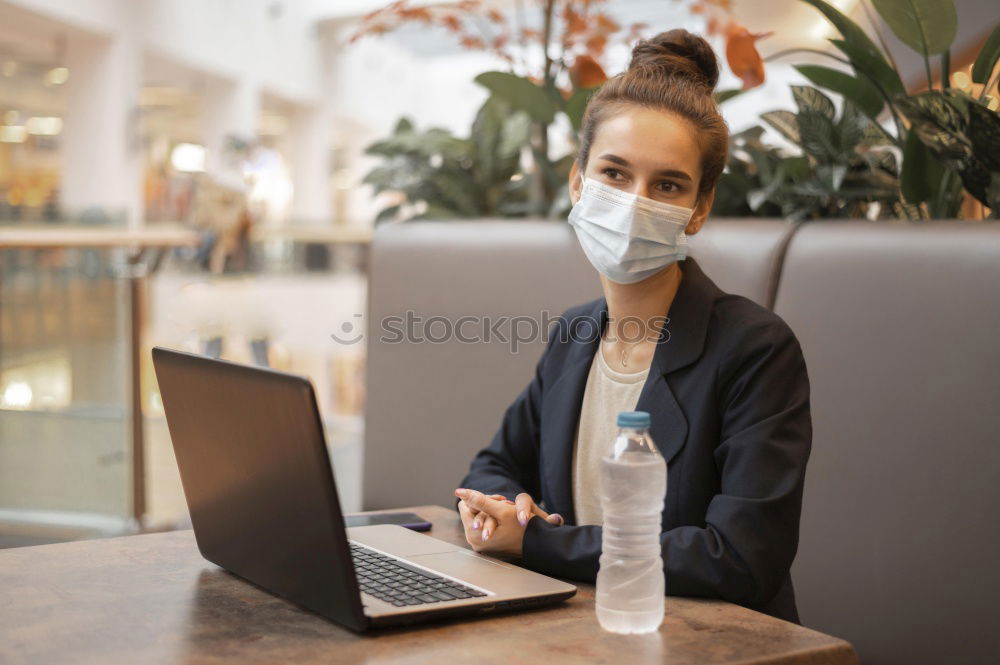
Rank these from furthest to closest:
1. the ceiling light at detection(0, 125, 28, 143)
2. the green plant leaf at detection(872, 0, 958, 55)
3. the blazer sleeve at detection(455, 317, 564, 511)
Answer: the ceiling light at detection(0, 125, 28, 143) → the green plant leaf at detection(872, 0, 958, 55) → the blazer sleeve at detection(455, 317, 564, 511)

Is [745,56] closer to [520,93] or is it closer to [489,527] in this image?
[520,93]

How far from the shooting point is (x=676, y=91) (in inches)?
53.1

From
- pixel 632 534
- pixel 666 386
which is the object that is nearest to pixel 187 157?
pixel 666 386

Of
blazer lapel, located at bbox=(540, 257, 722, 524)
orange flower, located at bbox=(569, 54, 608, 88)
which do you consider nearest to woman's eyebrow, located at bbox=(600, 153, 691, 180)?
blazer lapel, located at bbox=(540, 257, 722, 524)

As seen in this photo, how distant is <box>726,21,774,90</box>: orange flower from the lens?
2.11 m

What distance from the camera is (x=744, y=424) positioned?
1.22m

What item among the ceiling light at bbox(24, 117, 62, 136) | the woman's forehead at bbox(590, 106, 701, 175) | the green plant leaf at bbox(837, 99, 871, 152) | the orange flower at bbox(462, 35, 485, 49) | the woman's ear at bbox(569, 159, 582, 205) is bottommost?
the woman's ear at bbox(569, 159, 582, 205)

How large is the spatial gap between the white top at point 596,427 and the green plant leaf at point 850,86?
93 centimetres

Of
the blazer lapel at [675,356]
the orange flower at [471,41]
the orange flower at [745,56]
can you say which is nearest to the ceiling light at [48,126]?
the orange flower at [471,41]

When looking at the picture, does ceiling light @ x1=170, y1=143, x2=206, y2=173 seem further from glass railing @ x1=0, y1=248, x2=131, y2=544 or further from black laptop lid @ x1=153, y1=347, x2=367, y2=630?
black laptop lid @ x1=153, y1=347, x2=367, y2=630

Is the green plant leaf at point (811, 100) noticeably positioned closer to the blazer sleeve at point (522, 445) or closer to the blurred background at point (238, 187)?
the blurred background at point (238, 187)

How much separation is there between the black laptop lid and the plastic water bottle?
0.24m

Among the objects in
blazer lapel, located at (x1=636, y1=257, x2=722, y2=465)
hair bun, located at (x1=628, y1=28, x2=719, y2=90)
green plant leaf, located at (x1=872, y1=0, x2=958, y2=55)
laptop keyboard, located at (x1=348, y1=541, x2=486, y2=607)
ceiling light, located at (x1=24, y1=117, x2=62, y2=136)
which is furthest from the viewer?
ceiling light, located at (x1=24, y1=117, x2=62, y2=136)

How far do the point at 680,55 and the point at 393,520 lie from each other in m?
0.78
